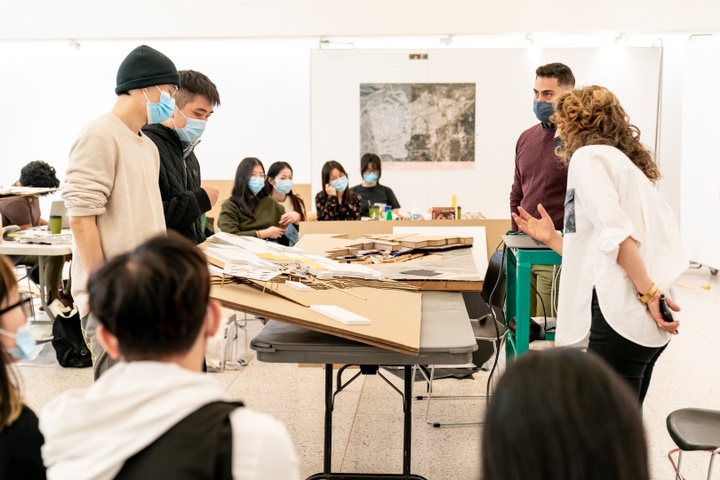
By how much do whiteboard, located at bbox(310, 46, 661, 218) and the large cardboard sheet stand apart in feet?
18.9

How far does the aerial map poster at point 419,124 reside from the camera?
8.34m

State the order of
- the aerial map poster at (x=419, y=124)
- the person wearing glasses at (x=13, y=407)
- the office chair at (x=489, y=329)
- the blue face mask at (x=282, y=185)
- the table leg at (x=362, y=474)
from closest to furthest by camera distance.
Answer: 1. the person wearing glasses at (x=13, y=407)
2. the table leg at (x=362, y=474)
3. the office chair at (x=489, y=329)
4. the blue face mask at (x=282, y=185)
5. the aerial map poster at (x=419, y=124)

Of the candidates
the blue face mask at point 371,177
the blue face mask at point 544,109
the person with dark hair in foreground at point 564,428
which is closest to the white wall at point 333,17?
the blue face mask at point 371,177

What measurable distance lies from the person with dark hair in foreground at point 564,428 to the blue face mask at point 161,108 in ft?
6.52

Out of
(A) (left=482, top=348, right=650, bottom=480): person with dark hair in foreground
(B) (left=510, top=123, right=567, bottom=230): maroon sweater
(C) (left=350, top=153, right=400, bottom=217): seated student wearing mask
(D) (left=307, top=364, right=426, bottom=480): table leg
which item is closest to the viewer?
(A) (left=482, top=348, right=650, bottom=480): person with dark hair in foreground

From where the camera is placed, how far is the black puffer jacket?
2.91 meters

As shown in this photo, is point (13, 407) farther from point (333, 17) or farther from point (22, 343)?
point (333, 17)

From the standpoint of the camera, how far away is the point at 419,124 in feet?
27.5

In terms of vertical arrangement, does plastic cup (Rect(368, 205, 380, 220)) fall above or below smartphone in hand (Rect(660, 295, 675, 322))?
below

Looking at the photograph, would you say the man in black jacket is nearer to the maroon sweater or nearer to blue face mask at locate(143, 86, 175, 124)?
blue face mask at locate(143, 86, 175, 124)

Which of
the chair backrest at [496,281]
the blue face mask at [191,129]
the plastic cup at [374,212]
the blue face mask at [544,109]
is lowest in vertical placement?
the chair backrest at [496,281]

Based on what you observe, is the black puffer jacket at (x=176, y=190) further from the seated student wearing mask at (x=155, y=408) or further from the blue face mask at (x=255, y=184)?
the blue face mask at (x=255, y=184)

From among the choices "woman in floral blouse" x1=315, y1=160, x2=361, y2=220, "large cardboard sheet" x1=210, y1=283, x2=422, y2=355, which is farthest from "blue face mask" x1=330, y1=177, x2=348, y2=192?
"large cardboard sheet" x1=210, y1=283, x2=422, y2=355

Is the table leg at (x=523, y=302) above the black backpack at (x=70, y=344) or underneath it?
above
